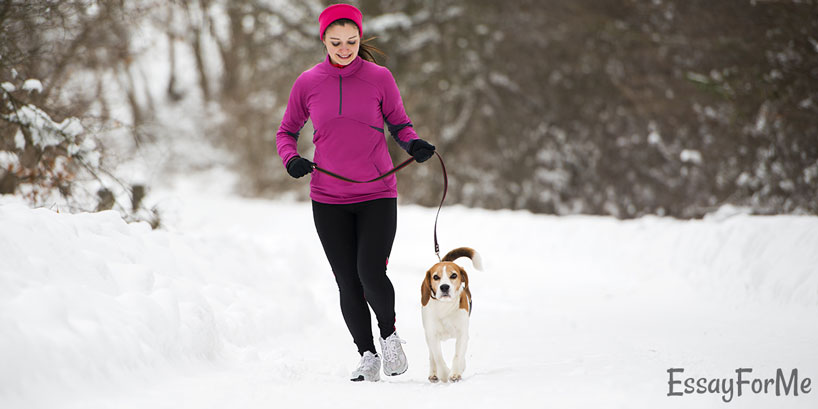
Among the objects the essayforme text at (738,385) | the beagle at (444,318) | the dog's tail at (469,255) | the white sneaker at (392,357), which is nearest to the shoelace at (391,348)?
the white sneaker at (392,357)

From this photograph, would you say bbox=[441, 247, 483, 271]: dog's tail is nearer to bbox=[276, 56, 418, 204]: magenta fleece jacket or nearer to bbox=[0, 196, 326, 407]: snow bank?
bbox=[276, 56, 418, 204]: magenta fleece jacket

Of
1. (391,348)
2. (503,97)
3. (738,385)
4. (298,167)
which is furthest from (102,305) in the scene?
(503,97)

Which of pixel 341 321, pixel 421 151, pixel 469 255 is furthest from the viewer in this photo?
pixel 341 321

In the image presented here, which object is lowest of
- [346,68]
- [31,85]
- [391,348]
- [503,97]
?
[391,348]

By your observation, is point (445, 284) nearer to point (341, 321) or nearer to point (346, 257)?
point (346, 257)

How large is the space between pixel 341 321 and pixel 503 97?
12.8 metres

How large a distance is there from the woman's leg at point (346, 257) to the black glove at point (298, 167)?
281 mm

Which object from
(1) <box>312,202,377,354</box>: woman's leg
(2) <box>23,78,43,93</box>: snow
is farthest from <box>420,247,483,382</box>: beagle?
(2) <box>23,78,43,93</box>: snow

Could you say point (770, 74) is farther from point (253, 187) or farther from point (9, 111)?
point (253, 187)

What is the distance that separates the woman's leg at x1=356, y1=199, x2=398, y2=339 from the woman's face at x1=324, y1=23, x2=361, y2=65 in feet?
2.82

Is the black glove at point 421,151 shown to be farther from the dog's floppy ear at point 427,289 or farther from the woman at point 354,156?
the dog's floppy ear at point 427,289

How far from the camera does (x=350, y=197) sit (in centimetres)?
426

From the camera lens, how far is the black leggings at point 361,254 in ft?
14.0

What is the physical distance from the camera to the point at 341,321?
7.74 meters
